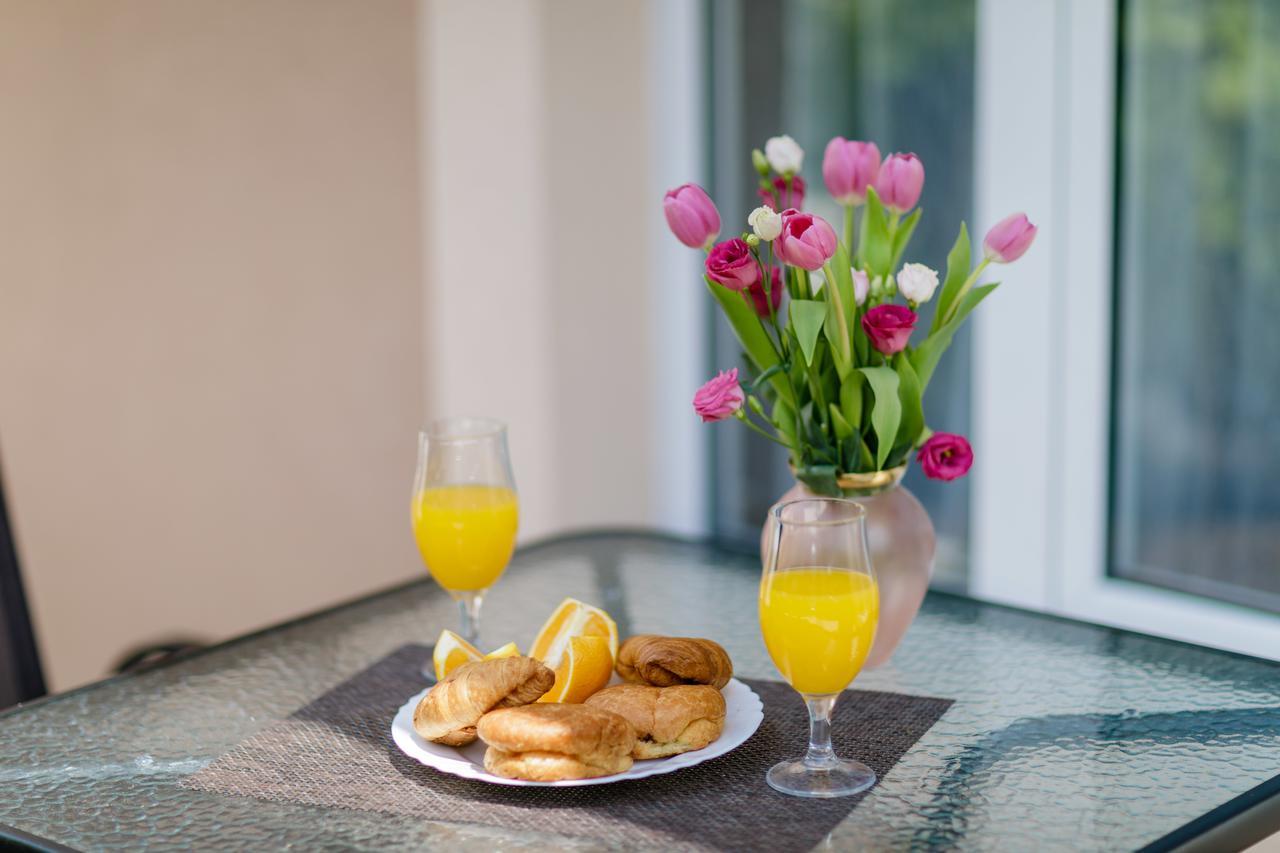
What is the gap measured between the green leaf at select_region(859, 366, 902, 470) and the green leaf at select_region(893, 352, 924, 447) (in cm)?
4

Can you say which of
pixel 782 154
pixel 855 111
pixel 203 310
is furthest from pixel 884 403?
pixel 203 310

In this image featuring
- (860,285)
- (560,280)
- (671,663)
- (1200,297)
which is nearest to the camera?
(671,663)

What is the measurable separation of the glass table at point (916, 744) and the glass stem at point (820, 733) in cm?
5

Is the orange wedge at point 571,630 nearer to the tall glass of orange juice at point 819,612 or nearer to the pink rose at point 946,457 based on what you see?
the tall glass of orange juice at point 819,612

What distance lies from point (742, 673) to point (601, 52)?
1.56 metres

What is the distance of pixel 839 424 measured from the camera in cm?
118

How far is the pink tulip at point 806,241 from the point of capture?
1029 mm

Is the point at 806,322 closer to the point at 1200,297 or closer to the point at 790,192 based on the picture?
the point at 790,192

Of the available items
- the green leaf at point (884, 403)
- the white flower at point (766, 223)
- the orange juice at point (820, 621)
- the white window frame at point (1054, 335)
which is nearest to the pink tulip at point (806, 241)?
the white flower at point (766, 223)

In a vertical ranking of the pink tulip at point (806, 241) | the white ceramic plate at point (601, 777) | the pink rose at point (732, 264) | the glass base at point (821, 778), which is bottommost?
the glass base at point (821, 778)

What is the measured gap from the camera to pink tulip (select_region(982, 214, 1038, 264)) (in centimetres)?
115

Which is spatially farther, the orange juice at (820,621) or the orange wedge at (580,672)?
the orange wedge at (580,672)

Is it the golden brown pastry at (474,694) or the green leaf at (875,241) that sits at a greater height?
the green leaf at (875,241)

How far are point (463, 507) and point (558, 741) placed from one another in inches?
14.8
